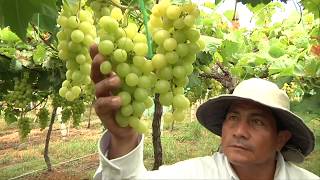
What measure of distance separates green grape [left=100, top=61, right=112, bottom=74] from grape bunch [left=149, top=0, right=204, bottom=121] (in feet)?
0.35

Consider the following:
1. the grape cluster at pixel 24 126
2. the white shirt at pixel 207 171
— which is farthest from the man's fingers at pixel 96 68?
the grape cluster at pixel 24 126

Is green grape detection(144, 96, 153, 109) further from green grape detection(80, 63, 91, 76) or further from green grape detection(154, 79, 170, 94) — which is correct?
green grape detection(80, 63, 91, 76)

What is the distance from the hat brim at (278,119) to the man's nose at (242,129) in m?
0.11

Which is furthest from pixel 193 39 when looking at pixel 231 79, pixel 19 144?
pixel 19 144

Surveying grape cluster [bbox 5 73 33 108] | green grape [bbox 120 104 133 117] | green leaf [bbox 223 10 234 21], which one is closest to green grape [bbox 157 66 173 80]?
green grape [bbox 120 104 133 117]

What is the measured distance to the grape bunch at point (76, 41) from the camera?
1.22m

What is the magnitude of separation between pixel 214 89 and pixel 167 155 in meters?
5.05

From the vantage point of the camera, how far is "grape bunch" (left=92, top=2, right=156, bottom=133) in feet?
3.34

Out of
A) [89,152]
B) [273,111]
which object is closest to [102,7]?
[273,111]

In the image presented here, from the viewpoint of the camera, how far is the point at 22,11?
1419 mm

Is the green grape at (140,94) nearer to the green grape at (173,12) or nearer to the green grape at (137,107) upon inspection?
the green grape at (137,107)

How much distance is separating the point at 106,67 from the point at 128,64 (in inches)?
2.1

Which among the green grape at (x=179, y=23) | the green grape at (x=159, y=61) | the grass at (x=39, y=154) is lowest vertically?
the grass at (x=39, y=154)

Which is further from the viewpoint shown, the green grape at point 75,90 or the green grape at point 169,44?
the green grape at point 75,90
